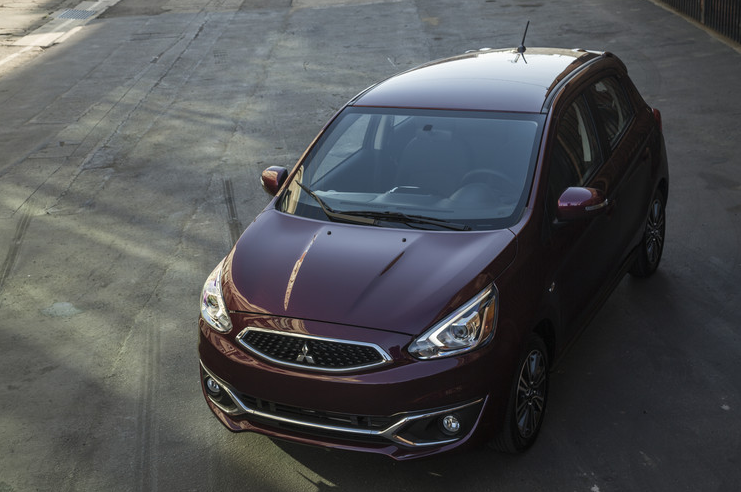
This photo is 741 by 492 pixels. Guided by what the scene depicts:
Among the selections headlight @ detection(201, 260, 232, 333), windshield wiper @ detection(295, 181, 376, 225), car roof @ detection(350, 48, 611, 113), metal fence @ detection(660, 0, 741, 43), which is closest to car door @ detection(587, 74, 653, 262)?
car roof @ detection(350, 48, 611, 113)

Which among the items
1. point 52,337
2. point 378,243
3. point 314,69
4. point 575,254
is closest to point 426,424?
point 378,243

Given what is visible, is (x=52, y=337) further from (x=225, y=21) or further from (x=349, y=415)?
(x=225, y=21)

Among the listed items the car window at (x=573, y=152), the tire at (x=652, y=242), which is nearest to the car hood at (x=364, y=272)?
the car window at (x=573, y=152)

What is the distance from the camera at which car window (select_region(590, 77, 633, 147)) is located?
19.4 feet

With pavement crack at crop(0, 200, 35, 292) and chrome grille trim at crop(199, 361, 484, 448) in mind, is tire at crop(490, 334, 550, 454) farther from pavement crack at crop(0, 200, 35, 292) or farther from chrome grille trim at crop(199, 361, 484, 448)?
pavement crack at crop(0, 200, 35, 292)

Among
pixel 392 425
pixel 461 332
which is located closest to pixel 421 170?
pixel 461 332

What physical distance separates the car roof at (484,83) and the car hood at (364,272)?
1102 mm

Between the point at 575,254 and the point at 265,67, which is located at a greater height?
the point at 575,254

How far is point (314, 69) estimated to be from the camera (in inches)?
591

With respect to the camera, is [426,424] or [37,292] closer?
[426,424]

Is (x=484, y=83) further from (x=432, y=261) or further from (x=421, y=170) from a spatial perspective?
(x=432, y=261)

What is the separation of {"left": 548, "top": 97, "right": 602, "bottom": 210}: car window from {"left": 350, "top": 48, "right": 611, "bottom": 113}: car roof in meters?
0.20

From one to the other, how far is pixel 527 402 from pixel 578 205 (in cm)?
110

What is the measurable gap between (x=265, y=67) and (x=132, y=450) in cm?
1132
